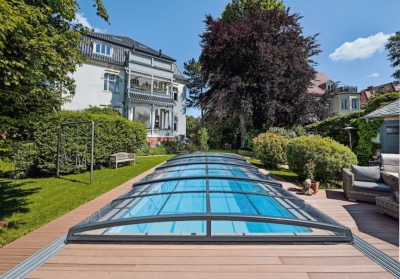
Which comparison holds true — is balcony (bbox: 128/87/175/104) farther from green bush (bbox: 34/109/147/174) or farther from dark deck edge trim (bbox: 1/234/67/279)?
A: dark deck edge trim (bbox: 1/234/67/279)

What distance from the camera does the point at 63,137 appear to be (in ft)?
28.5

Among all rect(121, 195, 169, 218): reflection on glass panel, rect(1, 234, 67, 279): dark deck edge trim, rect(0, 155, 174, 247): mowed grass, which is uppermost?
rect(121, 195, 169, 218): reflection on glass panel

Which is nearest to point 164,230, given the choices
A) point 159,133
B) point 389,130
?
point 389,130

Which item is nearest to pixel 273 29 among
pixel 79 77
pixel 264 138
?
pixel 264 138

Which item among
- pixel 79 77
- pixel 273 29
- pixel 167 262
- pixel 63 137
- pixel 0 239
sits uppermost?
pixel 273 29

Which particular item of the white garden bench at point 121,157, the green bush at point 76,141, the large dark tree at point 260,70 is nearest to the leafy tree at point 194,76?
the large dark tree at point 260,70

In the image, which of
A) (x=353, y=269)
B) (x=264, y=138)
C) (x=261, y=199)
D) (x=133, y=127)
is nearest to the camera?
(x=353, y=269)

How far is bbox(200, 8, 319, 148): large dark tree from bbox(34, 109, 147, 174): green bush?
30.9ft

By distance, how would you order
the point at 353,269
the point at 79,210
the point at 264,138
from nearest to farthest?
the point at 353,269
the point at 79,210
the point at 264,138

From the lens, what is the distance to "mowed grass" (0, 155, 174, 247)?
4020 mm

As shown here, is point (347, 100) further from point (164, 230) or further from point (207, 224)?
point (164, 230)

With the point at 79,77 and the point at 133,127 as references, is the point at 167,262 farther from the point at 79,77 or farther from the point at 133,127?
the point at 79,77

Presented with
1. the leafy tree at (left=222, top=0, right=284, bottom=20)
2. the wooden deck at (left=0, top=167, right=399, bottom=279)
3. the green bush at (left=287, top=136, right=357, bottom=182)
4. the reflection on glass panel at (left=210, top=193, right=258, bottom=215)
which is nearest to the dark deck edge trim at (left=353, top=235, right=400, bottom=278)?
the wooden deck at (left=0, top=167, right=399, bottom=279)

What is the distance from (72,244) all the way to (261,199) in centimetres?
260
